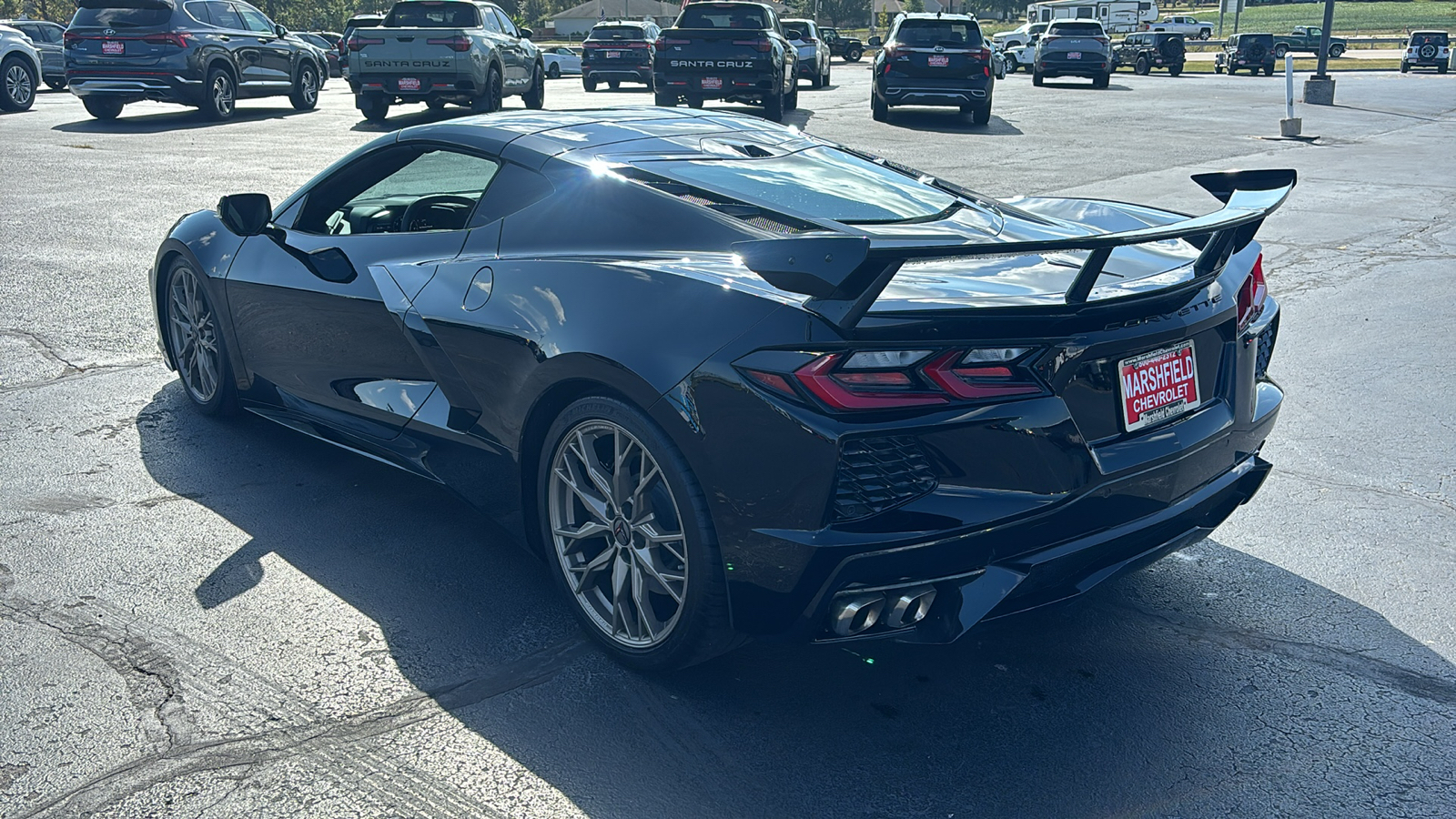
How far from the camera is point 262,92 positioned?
20.0 meters

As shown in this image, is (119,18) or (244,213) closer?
(244,213)

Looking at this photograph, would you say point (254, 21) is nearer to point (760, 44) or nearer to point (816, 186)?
point (760, 44)

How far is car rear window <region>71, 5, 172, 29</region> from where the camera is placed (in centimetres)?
1781

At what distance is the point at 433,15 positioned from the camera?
19.6 meters

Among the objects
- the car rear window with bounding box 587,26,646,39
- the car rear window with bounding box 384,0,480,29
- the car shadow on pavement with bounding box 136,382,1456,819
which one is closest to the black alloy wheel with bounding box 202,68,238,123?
the car rear window with bounding box 384,0,480,29

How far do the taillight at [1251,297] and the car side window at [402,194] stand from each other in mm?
2214

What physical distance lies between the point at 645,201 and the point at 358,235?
4.25 ft

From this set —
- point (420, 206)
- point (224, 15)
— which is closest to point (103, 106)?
point (224, 15)

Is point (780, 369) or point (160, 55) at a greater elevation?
point (160, 55)

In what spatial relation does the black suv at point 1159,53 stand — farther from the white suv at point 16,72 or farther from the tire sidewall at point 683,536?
the tire sidewall at point 683,536

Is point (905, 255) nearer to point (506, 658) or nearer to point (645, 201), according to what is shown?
point (645, 201)

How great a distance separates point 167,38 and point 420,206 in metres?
15.8

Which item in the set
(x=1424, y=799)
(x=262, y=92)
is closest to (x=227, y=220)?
(x=1424, y=799)

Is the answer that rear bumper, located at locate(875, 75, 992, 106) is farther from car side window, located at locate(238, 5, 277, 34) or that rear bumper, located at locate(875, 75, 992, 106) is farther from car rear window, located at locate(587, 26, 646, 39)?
car rear window, located at locate(587, 26, 646, 39)
